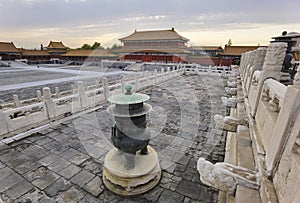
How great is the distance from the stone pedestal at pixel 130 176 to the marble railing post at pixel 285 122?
1755mm

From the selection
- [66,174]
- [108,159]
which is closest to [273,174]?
[108,159]

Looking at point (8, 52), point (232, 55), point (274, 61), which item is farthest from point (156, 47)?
point (274, 61)

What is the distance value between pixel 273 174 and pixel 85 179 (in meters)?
2.76

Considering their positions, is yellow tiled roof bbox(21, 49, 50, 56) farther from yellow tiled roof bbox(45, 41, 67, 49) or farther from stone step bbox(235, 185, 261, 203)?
stone step bbox(235, 185, 261, 203)

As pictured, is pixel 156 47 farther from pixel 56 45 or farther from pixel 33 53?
pixel 56 45

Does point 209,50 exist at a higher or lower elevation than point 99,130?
higher

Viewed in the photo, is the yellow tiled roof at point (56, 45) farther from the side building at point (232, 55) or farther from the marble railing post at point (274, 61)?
the marble railing post at point (274, 61)

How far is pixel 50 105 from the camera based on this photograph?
553 centimetres

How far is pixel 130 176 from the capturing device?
109 inches

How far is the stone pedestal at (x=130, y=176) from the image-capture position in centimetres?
278

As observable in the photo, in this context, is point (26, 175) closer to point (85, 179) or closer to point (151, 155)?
point (85, 179)

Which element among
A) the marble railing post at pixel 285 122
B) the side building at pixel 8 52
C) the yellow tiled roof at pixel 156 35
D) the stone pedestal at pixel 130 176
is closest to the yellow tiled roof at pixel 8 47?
the side building at pixel 8 52

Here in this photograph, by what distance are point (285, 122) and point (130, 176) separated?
7.12 feet

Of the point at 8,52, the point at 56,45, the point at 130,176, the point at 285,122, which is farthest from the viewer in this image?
the point at 56,45
